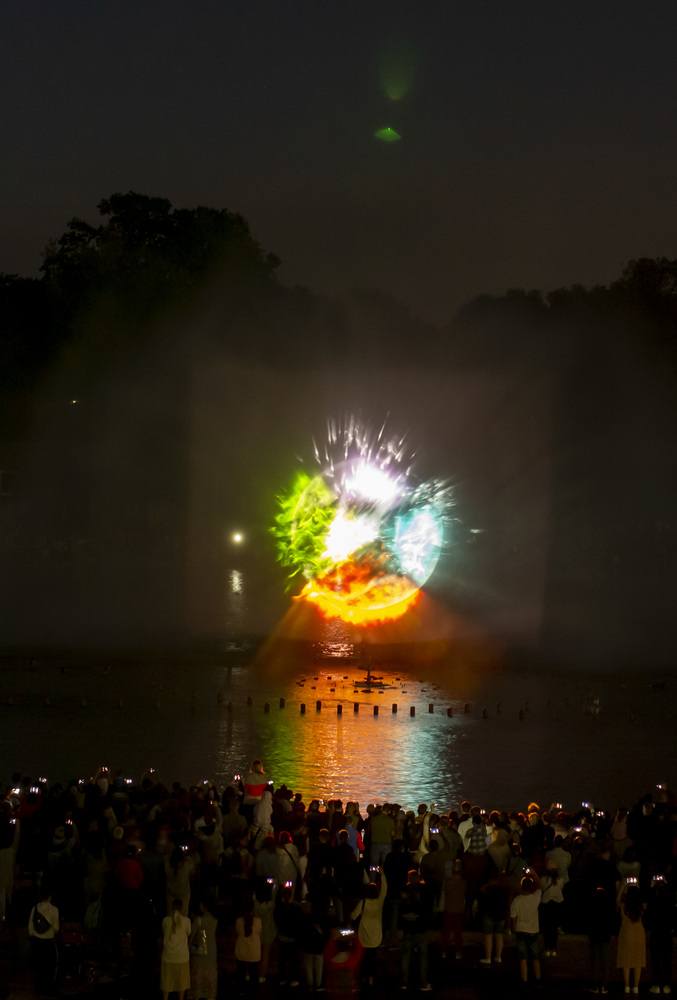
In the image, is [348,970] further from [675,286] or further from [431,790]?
[675,286]

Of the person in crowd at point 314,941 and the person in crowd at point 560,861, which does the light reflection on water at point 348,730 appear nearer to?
the person in crowd at point 560,861

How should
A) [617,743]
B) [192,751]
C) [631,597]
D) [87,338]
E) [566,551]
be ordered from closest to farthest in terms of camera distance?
[192,751] < [617,743] < [631,597] < [566,551] < [87,338]

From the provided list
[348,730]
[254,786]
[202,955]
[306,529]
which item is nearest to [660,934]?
[202,955]

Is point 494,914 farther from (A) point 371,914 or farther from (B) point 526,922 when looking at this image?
(A) point 371,914

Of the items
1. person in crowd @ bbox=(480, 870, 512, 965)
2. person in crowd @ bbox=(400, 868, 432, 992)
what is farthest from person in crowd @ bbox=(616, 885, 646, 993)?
person in crowd @ bbox=(400, 868, 432, 992)

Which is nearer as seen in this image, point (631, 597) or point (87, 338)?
point (631, 597)

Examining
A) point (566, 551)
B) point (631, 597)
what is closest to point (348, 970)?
point (631, 597)

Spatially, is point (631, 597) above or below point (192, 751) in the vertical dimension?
above

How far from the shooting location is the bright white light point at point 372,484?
209ft

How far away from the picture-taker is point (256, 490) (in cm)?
8856

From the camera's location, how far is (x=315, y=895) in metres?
12.8

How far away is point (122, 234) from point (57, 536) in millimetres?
21515

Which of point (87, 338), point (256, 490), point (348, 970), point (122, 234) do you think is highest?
point (122, 234)

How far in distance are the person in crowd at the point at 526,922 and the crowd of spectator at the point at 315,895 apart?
13mm
